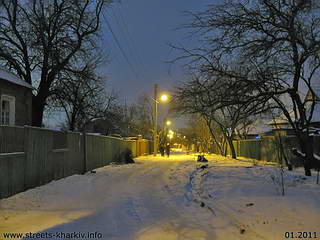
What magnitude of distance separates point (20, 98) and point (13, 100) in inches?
29.0

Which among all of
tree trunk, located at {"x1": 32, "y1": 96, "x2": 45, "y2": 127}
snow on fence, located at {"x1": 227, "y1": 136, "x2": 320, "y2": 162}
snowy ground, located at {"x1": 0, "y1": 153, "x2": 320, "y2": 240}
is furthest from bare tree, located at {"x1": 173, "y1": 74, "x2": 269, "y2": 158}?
tree trunk, located at {"x1": 32, "y1": 96, "x2": 45, "y2": 127}

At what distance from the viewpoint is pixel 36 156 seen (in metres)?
11.4

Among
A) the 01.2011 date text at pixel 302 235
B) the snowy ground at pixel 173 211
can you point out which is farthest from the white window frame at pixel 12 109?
the 01.2011 date text at pixel 302 235

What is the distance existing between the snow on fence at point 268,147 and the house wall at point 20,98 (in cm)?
1421

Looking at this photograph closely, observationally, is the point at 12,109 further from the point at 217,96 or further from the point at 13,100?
the point at 217,96

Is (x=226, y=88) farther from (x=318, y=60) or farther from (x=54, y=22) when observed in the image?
(x=54, y=22)

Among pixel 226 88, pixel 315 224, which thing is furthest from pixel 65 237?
pixel 226 88

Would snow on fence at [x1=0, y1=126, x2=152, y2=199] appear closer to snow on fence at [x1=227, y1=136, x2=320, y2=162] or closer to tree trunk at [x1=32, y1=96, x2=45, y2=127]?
tree trunk at [x1=32, y1=96, x2=45, y2=127]

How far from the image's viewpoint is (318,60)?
35.6 ft

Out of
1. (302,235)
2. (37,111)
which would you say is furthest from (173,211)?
(37,111)

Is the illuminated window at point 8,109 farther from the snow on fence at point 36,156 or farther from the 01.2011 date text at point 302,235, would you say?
the 01.2011 date text at point 302,235

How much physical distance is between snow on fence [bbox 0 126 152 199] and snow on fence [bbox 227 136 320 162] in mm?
10946

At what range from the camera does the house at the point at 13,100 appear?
17.3 metres

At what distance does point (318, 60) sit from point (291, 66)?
0.79 metres
